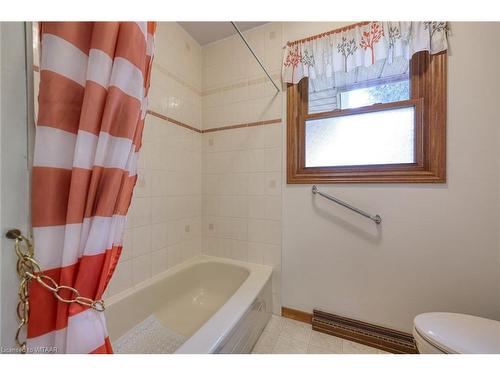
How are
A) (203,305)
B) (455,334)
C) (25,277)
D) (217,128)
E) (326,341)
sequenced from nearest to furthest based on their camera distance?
1. (25,277)
2. (455,334)
3. (326,341)
4. (203,305)
5. (217,128)

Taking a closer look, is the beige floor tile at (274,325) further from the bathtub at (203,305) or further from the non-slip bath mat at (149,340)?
the non-slip bath mat at (149,340)

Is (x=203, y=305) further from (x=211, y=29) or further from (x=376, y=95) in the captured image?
(x=211, y=29)

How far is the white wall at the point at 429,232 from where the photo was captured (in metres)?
1.05

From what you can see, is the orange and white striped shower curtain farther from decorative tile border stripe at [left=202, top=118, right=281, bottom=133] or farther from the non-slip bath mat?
decorative tile border stripe at [left=202, top=118, right=281, bottom=133]

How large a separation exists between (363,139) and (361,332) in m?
1.30

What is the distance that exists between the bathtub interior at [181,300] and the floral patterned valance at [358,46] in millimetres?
1662

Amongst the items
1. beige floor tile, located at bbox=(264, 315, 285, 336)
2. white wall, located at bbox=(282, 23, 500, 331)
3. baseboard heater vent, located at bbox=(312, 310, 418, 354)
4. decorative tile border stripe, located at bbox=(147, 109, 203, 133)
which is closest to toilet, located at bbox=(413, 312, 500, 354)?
white wall, located at bbox=(282, 23, 500, 331)

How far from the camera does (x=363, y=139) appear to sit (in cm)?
134

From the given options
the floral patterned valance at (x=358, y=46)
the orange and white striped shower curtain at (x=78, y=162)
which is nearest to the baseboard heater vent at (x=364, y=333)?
the orange and white striped shower curtain at (x=78, y=162)

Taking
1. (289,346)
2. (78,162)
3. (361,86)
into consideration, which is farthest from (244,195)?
(78,162)

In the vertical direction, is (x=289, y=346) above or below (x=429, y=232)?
below
